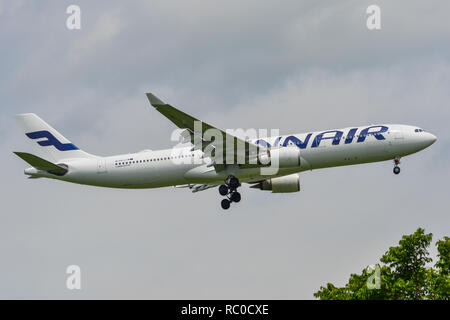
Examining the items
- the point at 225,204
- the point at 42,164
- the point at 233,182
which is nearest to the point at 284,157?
the point at 233,182

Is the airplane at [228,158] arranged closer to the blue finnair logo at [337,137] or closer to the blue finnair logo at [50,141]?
the blue finnair logo at [337,137]

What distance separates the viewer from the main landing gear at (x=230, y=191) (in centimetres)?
5725

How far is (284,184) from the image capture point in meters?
62.3

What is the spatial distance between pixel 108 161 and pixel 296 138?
14264 millimetres

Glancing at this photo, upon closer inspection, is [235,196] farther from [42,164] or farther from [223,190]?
[42,164]

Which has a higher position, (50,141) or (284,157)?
(50,141)

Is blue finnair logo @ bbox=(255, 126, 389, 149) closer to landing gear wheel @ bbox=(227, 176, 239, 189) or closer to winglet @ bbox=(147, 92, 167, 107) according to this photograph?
landing gear wheel @ bbox=(227, 176, 239, 189)

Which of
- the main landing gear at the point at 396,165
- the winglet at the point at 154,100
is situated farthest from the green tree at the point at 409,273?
the winglet at the point at 154,100

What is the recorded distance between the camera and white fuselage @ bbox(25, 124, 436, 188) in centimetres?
5541

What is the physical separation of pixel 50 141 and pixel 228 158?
618 inches

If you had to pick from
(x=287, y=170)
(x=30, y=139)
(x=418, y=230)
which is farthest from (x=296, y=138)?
(x=30, y=139)
